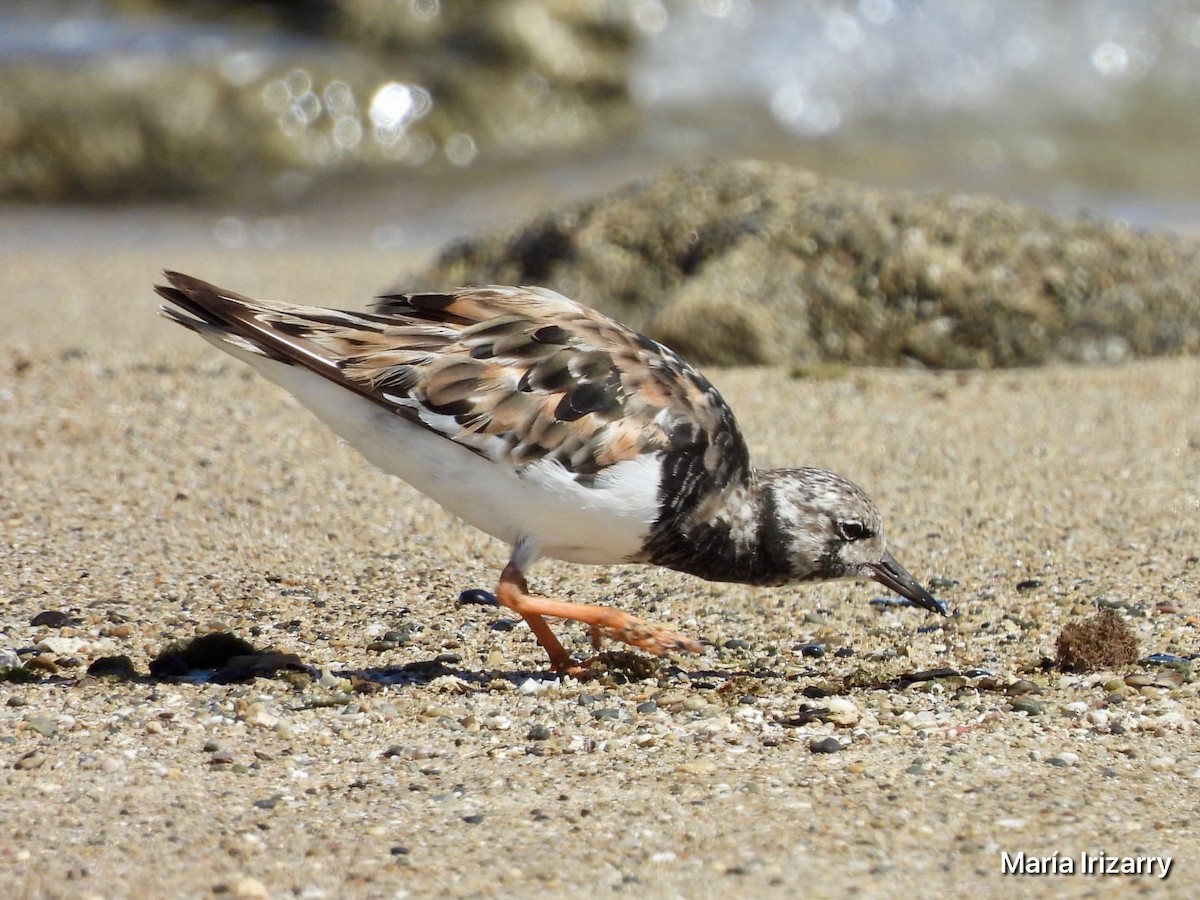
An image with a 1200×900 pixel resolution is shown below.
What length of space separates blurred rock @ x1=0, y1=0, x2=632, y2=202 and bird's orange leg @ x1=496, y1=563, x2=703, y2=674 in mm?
11031

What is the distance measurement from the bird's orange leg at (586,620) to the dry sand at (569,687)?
10 cm

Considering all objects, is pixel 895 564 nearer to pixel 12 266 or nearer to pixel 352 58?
pixel 12 266

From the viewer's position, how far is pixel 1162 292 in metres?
7.79

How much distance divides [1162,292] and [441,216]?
24.7ft

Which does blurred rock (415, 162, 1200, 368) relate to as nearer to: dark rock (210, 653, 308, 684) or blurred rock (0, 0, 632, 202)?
dark rock (210, 653, 308, 684)

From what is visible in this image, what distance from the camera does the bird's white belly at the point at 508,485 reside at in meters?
3.97

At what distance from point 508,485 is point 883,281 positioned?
4.09m

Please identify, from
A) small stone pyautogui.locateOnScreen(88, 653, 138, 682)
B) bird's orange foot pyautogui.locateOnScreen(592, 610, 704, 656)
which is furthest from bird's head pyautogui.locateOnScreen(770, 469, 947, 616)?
small stone pyautogui.locateOnScreen(88, 653, 138, 682)

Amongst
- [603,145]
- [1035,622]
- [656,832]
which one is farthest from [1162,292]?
[603,145]

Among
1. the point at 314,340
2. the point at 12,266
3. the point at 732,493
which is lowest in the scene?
the point at 12,266

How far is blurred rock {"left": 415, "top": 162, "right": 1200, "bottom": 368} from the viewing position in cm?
760

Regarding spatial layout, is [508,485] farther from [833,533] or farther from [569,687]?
[833,533]

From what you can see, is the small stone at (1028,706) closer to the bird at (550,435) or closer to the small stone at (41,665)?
the bird at (550,435)

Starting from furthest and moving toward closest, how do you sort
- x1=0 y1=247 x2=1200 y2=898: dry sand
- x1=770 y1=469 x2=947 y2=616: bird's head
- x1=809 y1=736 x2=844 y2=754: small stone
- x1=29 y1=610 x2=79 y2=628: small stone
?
x1=770 y1=469 x2=947 y2=616: bird's head < x1=29 y1=610 x2=79 y2=628: small stone < x1=809 y1=736 x2=844 y2=754: small stone < x1=0 y1=247 x2=1200 y2=898: dry sand
